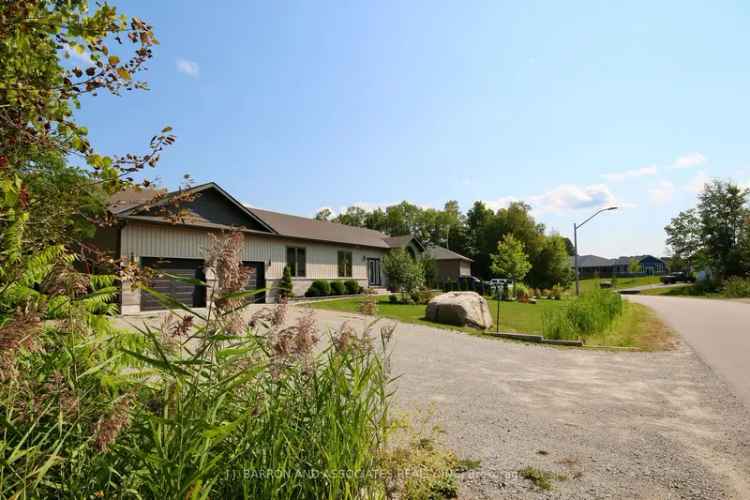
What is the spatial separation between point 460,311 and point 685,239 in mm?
58018

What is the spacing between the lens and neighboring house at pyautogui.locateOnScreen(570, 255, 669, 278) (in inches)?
4045

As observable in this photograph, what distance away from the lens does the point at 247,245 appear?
20.8 metres

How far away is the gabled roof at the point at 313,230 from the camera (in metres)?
27.7

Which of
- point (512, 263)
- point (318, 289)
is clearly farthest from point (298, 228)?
point (512, 263)

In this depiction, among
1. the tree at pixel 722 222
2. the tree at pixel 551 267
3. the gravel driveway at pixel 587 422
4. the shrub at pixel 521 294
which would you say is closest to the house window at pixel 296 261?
the shrub at pixel 521 294

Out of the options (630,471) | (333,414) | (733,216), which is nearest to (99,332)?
(333,414)

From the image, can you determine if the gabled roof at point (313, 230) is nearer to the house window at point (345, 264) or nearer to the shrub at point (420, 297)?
the house window at point (345, 264)

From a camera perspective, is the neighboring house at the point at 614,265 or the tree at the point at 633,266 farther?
the neighboring house at the point at 614,265

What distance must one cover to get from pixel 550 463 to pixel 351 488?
2.47 meters

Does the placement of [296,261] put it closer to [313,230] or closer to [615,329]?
[313,230]

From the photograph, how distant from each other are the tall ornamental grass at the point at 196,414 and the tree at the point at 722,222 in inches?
2397

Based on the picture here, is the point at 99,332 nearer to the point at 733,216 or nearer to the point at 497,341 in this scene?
the point at 497,341

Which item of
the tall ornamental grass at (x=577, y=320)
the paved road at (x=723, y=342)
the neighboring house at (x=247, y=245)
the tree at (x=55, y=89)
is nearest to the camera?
the tree at (x=55, y=89)

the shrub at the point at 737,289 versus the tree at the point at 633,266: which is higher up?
the tree at the point at 633,266
